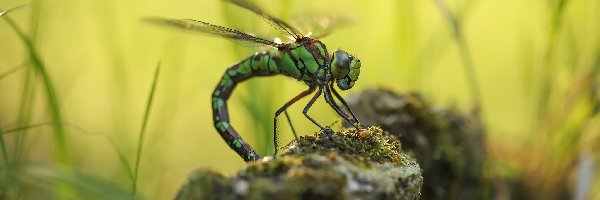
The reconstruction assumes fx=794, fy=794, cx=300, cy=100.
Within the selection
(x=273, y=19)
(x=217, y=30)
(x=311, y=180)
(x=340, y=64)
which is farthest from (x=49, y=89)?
(x=311, y=180)

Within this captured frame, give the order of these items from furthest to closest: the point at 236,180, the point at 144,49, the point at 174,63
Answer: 1. the point at 144,49
2. the point at 174,63
3. the point at 236,180

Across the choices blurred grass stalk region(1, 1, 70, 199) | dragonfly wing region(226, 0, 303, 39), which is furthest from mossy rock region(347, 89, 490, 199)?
blurred grass stalk region(1, 1, 70, 199)

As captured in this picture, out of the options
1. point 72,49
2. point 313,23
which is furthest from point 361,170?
point 72,49

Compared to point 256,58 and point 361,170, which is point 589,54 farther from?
point 361,170

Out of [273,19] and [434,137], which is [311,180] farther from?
[434,137]

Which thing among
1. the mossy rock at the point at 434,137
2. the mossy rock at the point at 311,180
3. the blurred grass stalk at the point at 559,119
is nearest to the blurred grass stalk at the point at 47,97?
the mossy rock at the point at 311,180

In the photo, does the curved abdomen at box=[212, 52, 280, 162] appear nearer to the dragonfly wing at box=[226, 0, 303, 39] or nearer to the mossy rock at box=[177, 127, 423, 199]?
the dragonfly wing at box=[226, 0, 303, 39]
